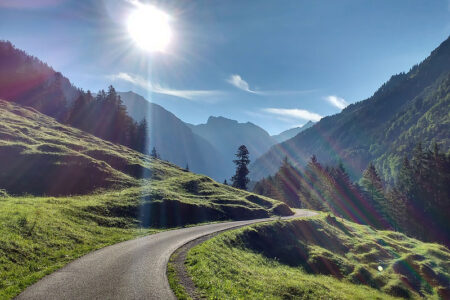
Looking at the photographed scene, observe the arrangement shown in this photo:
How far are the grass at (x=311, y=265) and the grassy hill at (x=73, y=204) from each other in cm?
960

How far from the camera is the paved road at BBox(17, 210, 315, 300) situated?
11.7 metres

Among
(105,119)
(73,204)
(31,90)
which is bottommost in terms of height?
(73,204)

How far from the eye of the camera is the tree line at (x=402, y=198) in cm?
7625

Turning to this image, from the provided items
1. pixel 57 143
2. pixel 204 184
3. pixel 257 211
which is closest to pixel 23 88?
pixel 57 143

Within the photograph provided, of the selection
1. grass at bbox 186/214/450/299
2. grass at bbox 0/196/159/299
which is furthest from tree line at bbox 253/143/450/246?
grass at bbox 0/196/159/299

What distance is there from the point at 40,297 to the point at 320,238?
138 feet

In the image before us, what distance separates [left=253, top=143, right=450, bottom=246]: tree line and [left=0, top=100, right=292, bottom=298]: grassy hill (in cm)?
3534

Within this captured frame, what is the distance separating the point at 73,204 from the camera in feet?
94.1

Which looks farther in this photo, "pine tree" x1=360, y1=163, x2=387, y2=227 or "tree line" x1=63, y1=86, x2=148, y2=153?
"tree line" x1=63, y1=86, x2=148, y2=153

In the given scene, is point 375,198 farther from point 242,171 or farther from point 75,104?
point 75,104

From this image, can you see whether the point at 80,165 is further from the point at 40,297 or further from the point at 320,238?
the point at 320,238

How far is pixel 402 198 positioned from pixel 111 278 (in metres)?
95.3

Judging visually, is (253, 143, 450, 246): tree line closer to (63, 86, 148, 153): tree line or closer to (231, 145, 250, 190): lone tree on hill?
(231, 145, 250, 190): lone tree on hill

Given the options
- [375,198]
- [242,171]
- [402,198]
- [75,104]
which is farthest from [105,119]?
[402,198]
